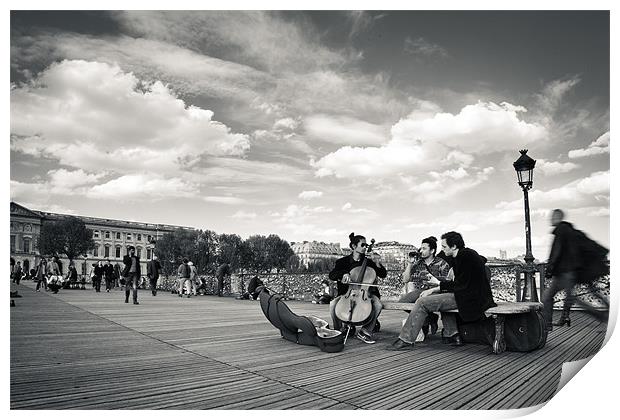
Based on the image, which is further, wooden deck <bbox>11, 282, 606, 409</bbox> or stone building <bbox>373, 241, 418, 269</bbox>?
stone building <bbox>373, 241, 418, 269</bbox>

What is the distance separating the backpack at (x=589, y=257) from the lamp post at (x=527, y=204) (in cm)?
142

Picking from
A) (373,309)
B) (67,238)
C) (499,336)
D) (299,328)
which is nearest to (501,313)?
(499,336)

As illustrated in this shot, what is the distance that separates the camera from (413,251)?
20.5 feet

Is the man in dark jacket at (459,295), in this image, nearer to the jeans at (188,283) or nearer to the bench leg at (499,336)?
the bench leg at (499,336)

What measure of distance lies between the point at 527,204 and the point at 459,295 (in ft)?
10.5

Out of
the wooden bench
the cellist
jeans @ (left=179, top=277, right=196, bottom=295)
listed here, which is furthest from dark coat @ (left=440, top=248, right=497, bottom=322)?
jeans @ (left=179, top=277, right=196, bottom=295)

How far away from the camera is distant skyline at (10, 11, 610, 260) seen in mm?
5328

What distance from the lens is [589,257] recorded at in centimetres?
546

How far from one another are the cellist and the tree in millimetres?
3414

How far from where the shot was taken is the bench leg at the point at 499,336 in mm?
5016

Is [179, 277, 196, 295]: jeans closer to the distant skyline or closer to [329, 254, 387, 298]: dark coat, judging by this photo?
the distant skyline
